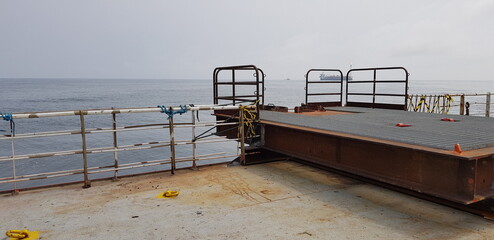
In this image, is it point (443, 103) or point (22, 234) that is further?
point (443, 103)

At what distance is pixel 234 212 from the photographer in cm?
463

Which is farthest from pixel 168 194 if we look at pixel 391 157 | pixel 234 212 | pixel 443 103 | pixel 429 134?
pixel 443 103

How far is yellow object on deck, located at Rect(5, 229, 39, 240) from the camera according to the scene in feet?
12.6

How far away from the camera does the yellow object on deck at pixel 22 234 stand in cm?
385

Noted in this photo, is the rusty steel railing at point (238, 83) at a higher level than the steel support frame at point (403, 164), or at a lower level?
higher

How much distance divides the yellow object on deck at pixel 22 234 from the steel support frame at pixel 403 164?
405 cm

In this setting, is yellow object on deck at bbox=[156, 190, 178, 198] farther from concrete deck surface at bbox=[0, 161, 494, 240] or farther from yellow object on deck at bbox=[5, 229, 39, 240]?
yellow object on deck at bbox=[5, 229, 39, 240]

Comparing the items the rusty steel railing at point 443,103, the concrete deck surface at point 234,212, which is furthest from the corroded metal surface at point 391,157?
the rusty steel railing at point 443,103

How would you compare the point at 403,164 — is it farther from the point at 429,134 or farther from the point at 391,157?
the point at 429,134

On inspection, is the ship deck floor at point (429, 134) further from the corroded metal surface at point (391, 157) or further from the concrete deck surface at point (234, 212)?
the concrete deck surface at point (234, 212)

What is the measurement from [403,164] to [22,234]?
4548 millimetres

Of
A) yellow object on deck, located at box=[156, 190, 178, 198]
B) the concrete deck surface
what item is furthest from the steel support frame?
yellow object on deck, located at box=[156, 190, 178, 198]

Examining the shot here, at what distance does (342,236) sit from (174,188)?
2785mm

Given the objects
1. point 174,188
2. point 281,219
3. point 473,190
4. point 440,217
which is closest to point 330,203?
point 281,219
